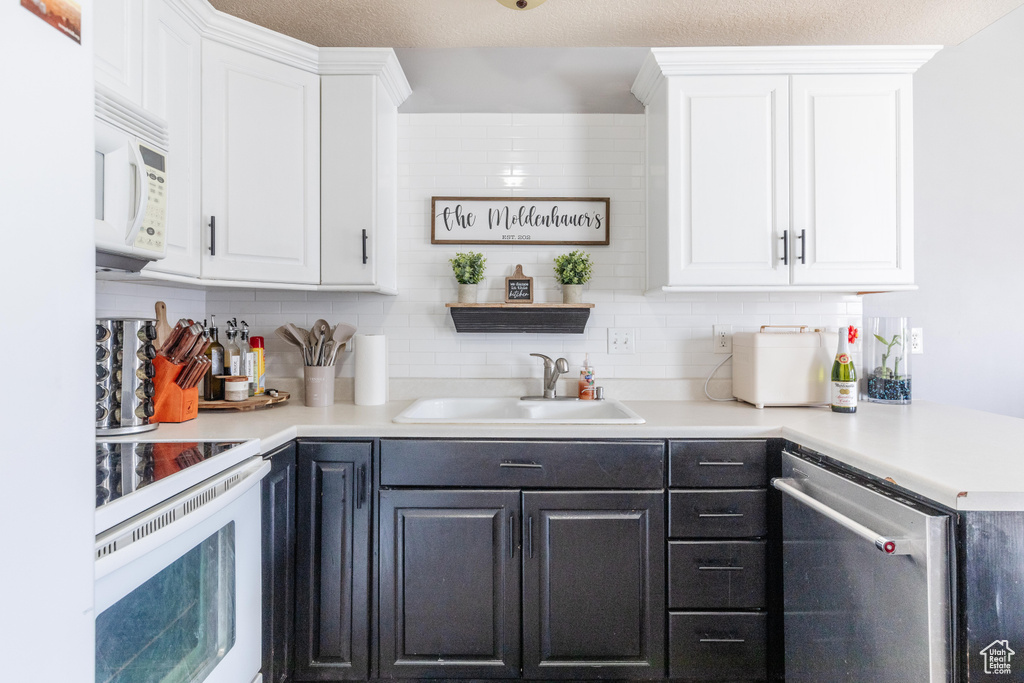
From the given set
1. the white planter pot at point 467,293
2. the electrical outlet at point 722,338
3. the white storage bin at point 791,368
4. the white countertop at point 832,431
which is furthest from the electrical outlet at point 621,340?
the white planter pot at point 467,293

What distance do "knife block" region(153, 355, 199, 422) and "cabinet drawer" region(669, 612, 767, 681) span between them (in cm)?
177

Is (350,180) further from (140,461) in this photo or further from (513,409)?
(140,461)

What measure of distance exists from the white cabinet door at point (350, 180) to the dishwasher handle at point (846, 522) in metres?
1.61

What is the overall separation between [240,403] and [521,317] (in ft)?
3.87

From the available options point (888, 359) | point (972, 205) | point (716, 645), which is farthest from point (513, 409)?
point (972, 205)

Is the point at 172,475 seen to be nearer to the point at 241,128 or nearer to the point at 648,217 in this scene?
the point at 241,128

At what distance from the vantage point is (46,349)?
59 cm

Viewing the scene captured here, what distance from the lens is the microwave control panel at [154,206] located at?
1354 millimetres

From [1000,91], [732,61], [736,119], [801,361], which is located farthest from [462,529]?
[1000,91]

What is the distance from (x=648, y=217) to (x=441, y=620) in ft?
5.96

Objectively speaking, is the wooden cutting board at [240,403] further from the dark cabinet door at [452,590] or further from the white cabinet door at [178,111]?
the dark cabinet door at [452,590]

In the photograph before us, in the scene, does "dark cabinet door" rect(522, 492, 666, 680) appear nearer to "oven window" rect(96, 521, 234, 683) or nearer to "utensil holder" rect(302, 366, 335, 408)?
"oven window" rect(96, 521, 234, 683)

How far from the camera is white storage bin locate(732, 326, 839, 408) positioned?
2199 mm

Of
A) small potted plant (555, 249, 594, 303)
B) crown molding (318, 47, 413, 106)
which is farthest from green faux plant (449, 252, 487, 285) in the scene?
crown molding (318, 47, 413, 106)
